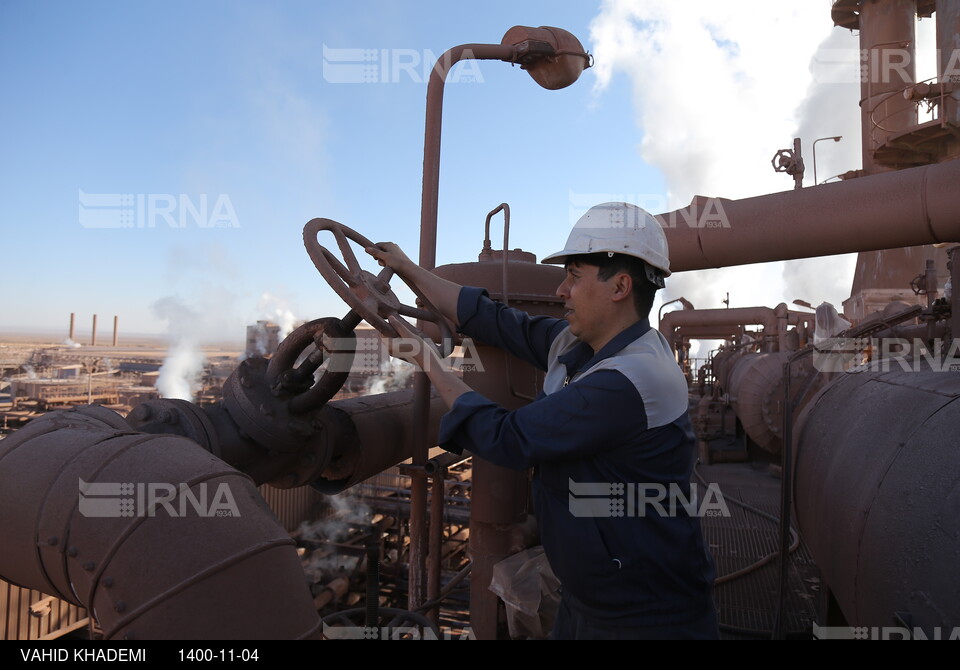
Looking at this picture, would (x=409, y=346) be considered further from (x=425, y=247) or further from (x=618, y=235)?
(x=425, y=247)

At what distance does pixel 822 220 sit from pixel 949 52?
28.1 feet

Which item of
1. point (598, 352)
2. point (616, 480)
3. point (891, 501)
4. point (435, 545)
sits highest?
point (598, 352)

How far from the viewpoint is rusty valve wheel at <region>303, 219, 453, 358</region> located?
2031 mm

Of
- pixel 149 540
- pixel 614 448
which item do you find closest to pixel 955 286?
pixel 614 448

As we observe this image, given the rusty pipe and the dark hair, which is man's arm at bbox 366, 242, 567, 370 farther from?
the rusty pipe

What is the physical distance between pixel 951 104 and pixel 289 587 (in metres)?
11.8

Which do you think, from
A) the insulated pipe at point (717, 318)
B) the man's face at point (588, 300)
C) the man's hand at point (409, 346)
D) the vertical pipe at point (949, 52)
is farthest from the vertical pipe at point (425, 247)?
the insulated pipe at point (717, 318)

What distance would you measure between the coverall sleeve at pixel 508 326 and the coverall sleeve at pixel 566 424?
74cm

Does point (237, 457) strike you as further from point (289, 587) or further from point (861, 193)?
point (861, 193)

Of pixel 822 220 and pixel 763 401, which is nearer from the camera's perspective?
pixel 822 220

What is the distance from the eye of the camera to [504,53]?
3.09 metres

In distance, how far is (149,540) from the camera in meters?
1.57

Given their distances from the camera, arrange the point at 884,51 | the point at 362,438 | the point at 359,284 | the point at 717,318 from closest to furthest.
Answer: the point at 359,284 → the point at 362,438 → the point at 884,51 → the point at 717,318

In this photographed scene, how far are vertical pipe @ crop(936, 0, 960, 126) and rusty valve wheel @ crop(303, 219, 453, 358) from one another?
1021cm
